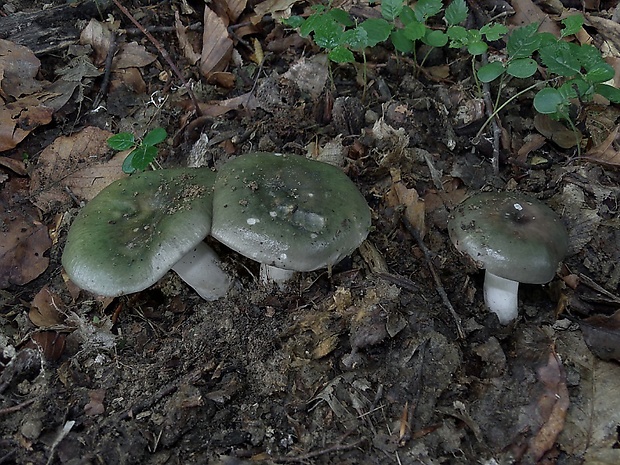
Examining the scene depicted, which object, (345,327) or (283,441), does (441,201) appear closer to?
(345,327)

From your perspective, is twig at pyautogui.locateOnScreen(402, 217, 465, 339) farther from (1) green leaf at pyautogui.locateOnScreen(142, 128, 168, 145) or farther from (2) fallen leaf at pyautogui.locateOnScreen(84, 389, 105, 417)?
(2) fallen leaf at pyautogui.locateOnScreen(84, 389, 105, 417)

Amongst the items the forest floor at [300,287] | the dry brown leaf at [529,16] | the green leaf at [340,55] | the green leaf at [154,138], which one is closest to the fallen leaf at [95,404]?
the forest floor at [300,287]

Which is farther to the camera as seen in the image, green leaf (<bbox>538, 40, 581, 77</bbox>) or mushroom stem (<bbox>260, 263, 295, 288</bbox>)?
green leaf (<bbox>538, 40, 581, 77</bbox>)

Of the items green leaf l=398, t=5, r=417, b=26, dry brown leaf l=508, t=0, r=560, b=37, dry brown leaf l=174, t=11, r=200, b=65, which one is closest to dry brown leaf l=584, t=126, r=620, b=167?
dry brown leaf l=508, t=0, r=560, b=37

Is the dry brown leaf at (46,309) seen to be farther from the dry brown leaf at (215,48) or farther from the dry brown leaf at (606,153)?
the dry brown leaf at (606,153)

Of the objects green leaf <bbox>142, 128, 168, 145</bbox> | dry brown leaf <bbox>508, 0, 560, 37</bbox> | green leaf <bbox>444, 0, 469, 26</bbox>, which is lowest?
dry brown leaf <bbox>508, 0, 560, 37</bbox>

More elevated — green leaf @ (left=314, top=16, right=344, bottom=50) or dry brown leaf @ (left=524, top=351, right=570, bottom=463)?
green leaf @ (left=314, top=16, right=344, bottom=50)
